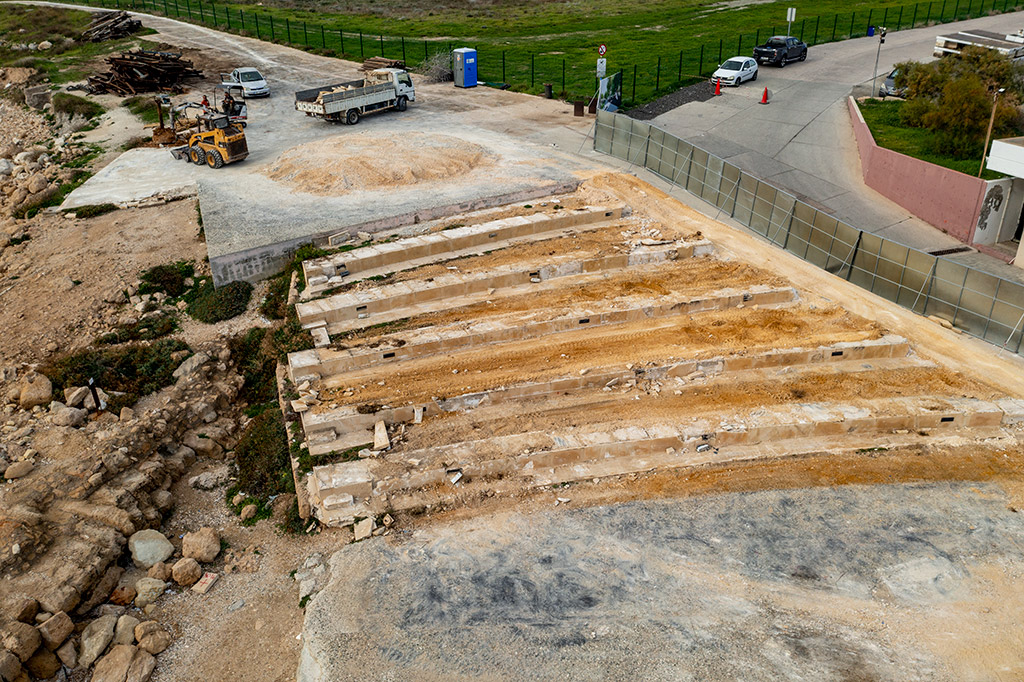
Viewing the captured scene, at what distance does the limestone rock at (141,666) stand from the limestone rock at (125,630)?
0.36m

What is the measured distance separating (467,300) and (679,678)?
1118 centimetres

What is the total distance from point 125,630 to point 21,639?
4.54 ft

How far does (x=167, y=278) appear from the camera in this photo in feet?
69.7

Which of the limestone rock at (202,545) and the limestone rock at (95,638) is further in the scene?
the limestone rock at (202,545)

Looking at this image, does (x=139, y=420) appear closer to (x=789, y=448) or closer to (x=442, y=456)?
(x=442, y=456)

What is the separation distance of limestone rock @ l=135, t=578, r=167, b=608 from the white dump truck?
23.8m

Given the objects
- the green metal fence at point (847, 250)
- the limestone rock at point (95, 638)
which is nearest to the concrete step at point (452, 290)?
the green metal fence at point (847, 250)

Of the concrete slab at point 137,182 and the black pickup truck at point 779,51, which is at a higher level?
the black pickup truck at point 779,51

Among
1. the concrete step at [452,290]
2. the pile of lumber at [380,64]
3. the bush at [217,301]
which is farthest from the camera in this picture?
the pile of lumber at [380,64]

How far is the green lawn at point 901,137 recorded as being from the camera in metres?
28.0

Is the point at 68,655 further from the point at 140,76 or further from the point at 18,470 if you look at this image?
the point at 140,76

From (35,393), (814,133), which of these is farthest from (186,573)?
(814,133)

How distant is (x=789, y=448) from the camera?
1535 cm

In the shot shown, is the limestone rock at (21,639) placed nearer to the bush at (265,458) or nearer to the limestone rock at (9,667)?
the limestone rock at (9,667)
